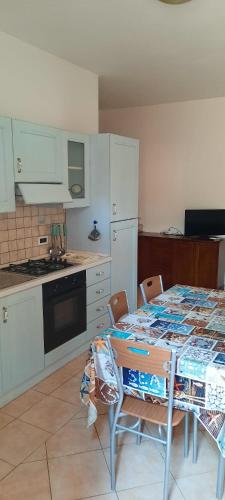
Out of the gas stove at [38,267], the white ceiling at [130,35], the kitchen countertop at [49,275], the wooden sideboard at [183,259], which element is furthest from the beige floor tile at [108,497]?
the wooden sideboard at [183,259]

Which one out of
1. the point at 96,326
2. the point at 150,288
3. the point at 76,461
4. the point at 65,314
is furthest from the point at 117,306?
the point at 96,326

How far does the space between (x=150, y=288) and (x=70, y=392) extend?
0.96 m

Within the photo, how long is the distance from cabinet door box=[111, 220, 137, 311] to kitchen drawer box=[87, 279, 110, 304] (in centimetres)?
12

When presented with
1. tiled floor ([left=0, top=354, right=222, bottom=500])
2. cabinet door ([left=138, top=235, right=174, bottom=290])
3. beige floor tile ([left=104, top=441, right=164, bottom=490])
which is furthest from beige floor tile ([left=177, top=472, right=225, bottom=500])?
cabinet door ([left=138, top=235, right=174, bottom=290])

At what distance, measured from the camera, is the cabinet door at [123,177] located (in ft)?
10.7

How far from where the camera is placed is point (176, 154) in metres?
4.92

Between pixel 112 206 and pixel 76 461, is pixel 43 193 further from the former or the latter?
pixel 76 461

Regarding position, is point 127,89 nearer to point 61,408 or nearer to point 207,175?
point 207,175

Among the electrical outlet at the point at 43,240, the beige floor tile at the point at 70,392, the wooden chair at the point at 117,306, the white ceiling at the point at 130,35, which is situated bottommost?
the beige floor tile at the point at 70,392

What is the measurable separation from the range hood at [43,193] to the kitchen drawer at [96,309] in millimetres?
991

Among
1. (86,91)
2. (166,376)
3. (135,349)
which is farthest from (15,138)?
(166,376)

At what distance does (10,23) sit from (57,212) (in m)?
1.55

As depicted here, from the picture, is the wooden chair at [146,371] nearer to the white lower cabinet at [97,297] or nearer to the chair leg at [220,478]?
the chair leg at [220,478]

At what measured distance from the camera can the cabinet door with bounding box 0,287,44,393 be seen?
231 centimetres
